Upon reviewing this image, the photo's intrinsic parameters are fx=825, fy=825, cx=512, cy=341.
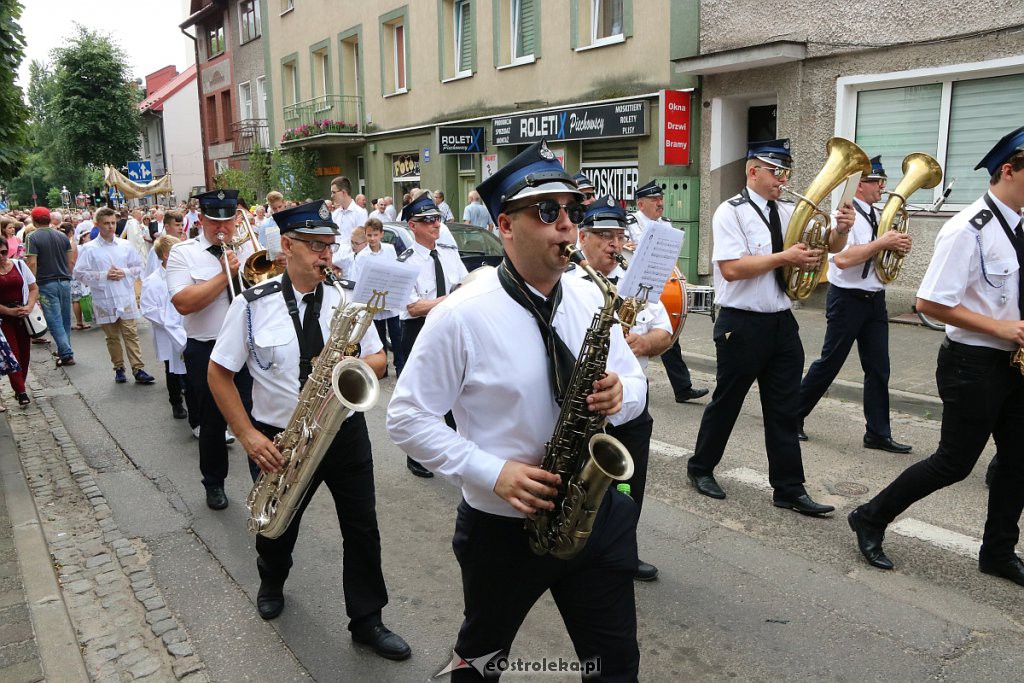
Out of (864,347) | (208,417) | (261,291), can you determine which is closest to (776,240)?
(864,347)

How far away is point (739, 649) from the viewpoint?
3650 mm

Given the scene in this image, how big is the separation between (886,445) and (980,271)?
271 centimetres

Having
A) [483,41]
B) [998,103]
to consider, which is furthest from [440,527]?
[483,41]

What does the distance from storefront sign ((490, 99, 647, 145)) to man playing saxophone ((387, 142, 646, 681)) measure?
42.3 ft

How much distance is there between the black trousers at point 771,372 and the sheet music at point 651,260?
40.2 inches

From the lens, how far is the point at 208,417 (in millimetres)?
5500

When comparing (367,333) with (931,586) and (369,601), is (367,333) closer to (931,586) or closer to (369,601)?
(369,601)

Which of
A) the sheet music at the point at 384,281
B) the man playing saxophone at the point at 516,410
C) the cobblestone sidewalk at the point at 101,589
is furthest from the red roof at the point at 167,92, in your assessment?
the man playing saxophone at the point at 516,410

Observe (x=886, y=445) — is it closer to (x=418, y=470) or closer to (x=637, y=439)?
(x=637, y=439)

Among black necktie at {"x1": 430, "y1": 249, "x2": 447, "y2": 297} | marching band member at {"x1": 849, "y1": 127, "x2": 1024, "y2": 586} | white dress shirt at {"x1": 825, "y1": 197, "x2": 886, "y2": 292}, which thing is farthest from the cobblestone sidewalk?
white dress shirt at {"x1": 825, "y1": 197, "x2": 886, "y2": 292}

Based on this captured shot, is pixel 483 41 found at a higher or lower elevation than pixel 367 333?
higher

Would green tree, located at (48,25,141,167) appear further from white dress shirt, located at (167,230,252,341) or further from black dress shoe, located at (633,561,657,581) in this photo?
black dress shoe, located at (633,561,657,581)

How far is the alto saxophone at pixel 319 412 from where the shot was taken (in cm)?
325

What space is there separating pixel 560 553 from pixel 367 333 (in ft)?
6.13
